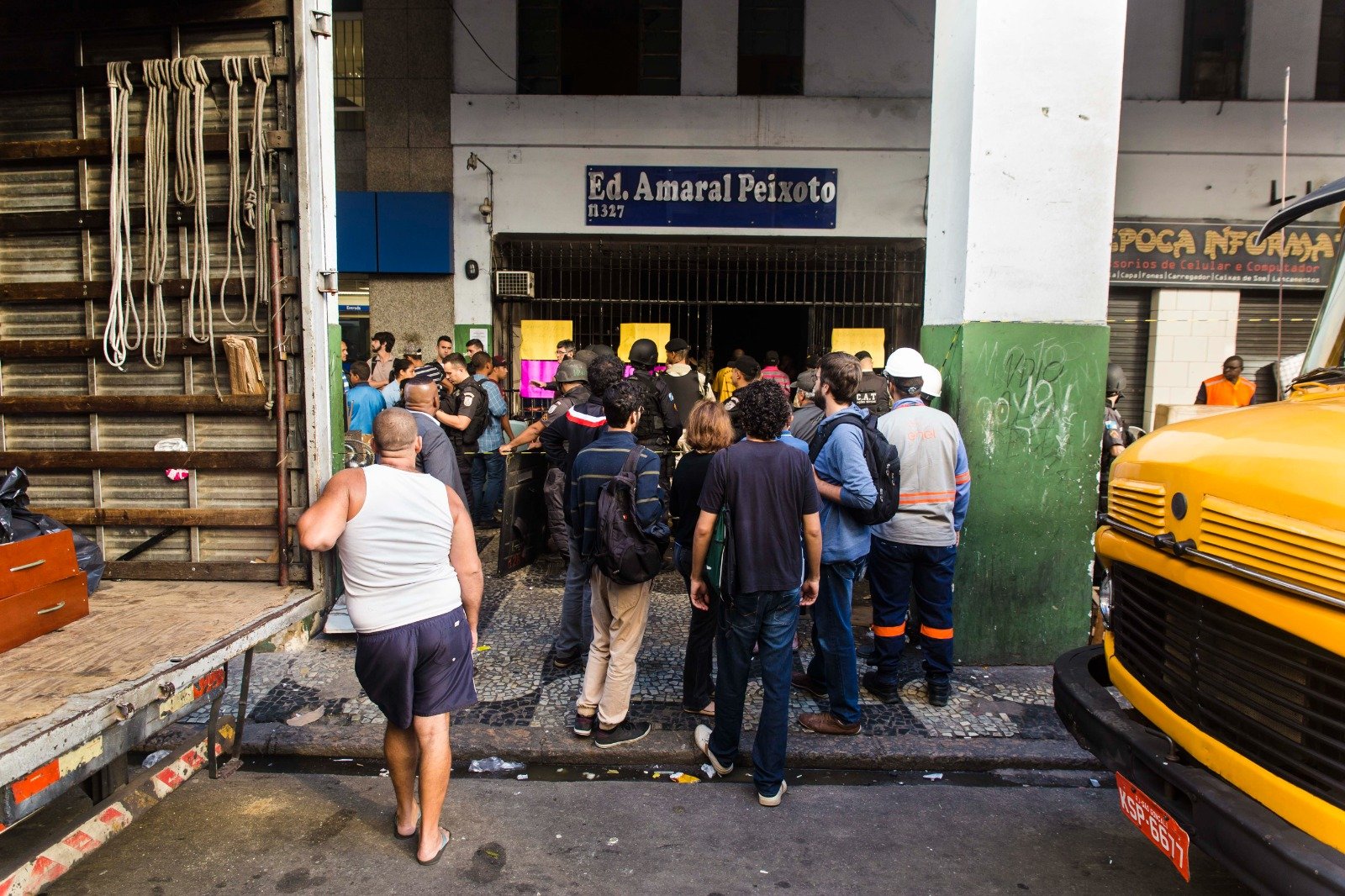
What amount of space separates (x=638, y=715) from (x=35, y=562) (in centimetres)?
291

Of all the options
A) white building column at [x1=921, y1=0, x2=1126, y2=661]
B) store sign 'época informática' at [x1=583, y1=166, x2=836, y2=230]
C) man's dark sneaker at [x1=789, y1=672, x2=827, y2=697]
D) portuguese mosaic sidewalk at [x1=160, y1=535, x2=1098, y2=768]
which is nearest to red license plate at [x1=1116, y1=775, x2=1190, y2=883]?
portuguese mosaic sidewalk at [x1=160, y1=535, x2=1098, y2=768]

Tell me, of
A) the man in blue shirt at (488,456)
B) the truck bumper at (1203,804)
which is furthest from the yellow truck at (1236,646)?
the man in blue shirt at (488,456)

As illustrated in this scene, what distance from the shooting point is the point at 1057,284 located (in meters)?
5.36

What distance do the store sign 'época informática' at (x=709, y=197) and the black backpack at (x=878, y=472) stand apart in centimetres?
805

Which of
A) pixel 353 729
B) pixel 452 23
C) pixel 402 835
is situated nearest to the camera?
pixel 402 835

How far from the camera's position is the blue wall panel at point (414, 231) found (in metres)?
11.9

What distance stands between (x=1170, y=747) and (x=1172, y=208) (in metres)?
11.6

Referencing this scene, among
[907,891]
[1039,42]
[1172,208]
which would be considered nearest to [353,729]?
[907,891]

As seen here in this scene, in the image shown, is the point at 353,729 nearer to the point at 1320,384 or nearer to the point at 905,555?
the point at 905,555

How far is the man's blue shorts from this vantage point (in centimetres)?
329

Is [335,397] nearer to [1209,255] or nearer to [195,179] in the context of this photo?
[195,179]

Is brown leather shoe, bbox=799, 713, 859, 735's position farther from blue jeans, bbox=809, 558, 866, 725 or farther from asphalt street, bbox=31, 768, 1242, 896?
asphalt street, bbox=31, 768, 1242, 896

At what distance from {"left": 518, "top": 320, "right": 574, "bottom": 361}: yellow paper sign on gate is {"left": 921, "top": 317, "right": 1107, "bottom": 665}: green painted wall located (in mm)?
7676

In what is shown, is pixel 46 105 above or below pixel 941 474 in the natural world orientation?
above
